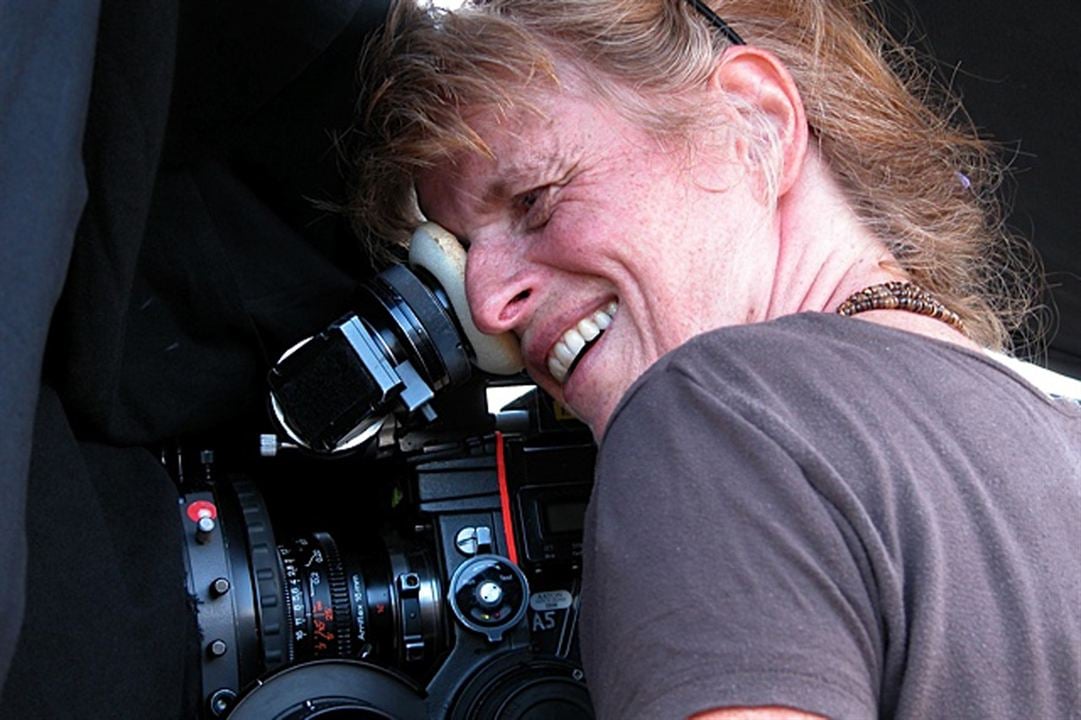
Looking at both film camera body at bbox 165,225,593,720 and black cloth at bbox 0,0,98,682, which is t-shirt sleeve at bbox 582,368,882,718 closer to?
black cloth at bbox 0,0,98,682

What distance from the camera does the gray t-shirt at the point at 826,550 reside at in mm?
726

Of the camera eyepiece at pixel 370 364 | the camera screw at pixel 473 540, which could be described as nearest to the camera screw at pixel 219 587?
the camera eyepiece at pixel 370 364

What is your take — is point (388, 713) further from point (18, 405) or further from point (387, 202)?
point (18, 405)

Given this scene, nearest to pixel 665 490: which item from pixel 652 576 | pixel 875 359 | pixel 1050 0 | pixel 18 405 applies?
pixel 652 576

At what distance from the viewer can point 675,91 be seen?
124 centimetres

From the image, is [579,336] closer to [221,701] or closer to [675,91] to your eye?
[675,91]

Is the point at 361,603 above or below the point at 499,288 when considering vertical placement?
below

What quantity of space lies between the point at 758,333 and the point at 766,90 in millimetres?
437

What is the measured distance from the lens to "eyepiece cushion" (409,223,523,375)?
138cm

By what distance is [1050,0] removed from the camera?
5.03 feet

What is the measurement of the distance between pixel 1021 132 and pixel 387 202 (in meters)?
0.80

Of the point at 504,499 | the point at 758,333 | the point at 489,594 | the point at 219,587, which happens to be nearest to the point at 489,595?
the point at 489,594

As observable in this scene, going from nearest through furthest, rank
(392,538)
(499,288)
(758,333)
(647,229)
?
(758,333)
(647,229)
(499,288)
(392,538)

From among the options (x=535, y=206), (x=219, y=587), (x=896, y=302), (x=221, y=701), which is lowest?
(x=221, y=701)
